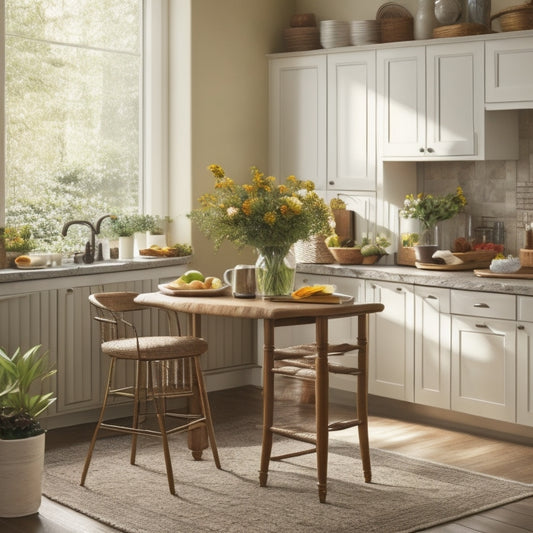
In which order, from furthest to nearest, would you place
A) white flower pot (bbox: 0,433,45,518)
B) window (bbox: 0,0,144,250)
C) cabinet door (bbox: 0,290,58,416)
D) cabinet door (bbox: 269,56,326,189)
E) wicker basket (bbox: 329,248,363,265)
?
cabinet door (bbox: 269,56,326,189)
wicker basket (bbox: 329,248,363,265)
window (bbox: 0,0,144,250)
cabinet door (bbox: 0,290,58,416)
white flower pot (bbox: 0,433,45,518)

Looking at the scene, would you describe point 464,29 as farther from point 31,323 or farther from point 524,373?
point 31,323

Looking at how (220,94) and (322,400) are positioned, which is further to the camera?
(220,94)

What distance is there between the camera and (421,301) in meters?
5.88

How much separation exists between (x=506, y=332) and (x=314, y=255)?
1526 millimetres

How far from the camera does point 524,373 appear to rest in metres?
5.38

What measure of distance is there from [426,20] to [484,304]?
72.9 inches

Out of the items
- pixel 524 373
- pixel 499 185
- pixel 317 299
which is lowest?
pixel 524 373

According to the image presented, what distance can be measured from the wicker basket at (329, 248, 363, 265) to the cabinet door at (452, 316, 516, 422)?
3.12 feet

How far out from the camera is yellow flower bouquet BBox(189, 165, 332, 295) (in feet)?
15.8

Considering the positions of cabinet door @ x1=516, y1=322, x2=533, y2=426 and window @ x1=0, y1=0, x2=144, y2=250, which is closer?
cabinet door @ x1=516, y1=322, x2=533, y2=426

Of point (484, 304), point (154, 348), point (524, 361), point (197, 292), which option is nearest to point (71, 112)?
point (197, 292)

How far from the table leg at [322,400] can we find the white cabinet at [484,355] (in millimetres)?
1384

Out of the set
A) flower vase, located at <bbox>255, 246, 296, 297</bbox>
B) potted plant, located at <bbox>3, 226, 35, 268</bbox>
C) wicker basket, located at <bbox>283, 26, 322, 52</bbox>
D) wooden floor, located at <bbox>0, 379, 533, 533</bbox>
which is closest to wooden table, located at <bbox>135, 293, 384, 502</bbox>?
flower vase, located at <bbox>255, 246, 296, 297</bbox>

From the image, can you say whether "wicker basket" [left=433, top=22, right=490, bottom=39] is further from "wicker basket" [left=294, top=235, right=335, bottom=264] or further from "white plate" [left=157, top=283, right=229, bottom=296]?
"white plate" [left=157, top=283, right=229, bottom=296]
